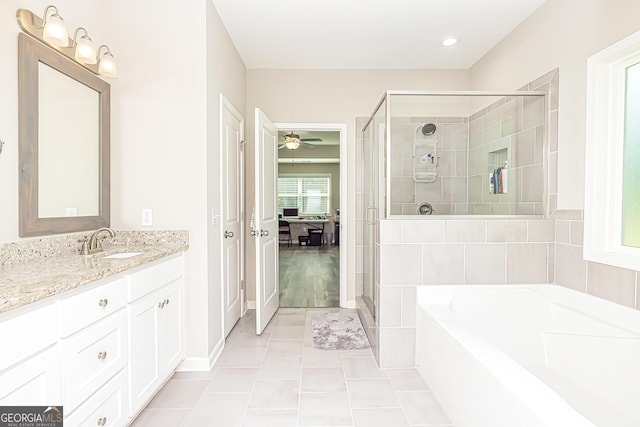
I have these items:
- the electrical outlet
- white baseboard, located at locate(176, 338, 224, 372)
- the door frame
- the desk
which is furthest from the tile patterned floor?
the desk

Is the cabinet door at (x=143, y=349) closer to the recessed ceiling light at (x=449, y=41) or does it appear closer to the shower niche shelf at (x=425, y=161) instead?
the shower niche shelf at (x=425, y=161)

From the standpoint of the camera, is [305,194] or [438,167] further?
[305,194]

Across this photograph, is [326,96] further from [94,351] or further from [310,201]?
[310,201]

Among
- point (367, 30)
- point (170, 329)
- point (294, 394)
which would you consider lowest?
point (294, 394)

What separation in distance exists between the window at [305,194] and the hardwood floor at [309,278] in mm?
1883

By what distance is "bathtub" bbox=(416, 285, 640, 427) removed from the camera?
50.9 inches

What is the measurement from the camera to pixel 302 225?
10.4m

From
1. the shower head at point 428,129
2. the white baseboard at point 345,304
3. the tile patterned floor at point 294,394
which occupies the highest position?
the shower head at point 428,129

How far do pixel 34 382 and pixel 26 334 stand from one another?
176 millimetres

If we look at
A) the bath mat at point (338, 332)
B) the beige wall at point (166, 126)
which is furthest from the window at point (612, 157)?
the beige wall at point (166, 126)

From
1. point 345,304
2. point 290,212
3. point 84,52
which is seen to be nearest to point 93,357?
point 84,52

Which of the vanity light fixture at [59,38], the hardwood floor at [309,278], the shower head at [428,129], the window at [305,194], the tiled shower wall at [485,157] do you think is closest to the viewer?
the vanity light fixture at [59,38]

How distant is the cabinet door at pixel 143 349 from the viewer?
175 cm

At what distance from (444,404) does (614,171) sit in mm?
1738
